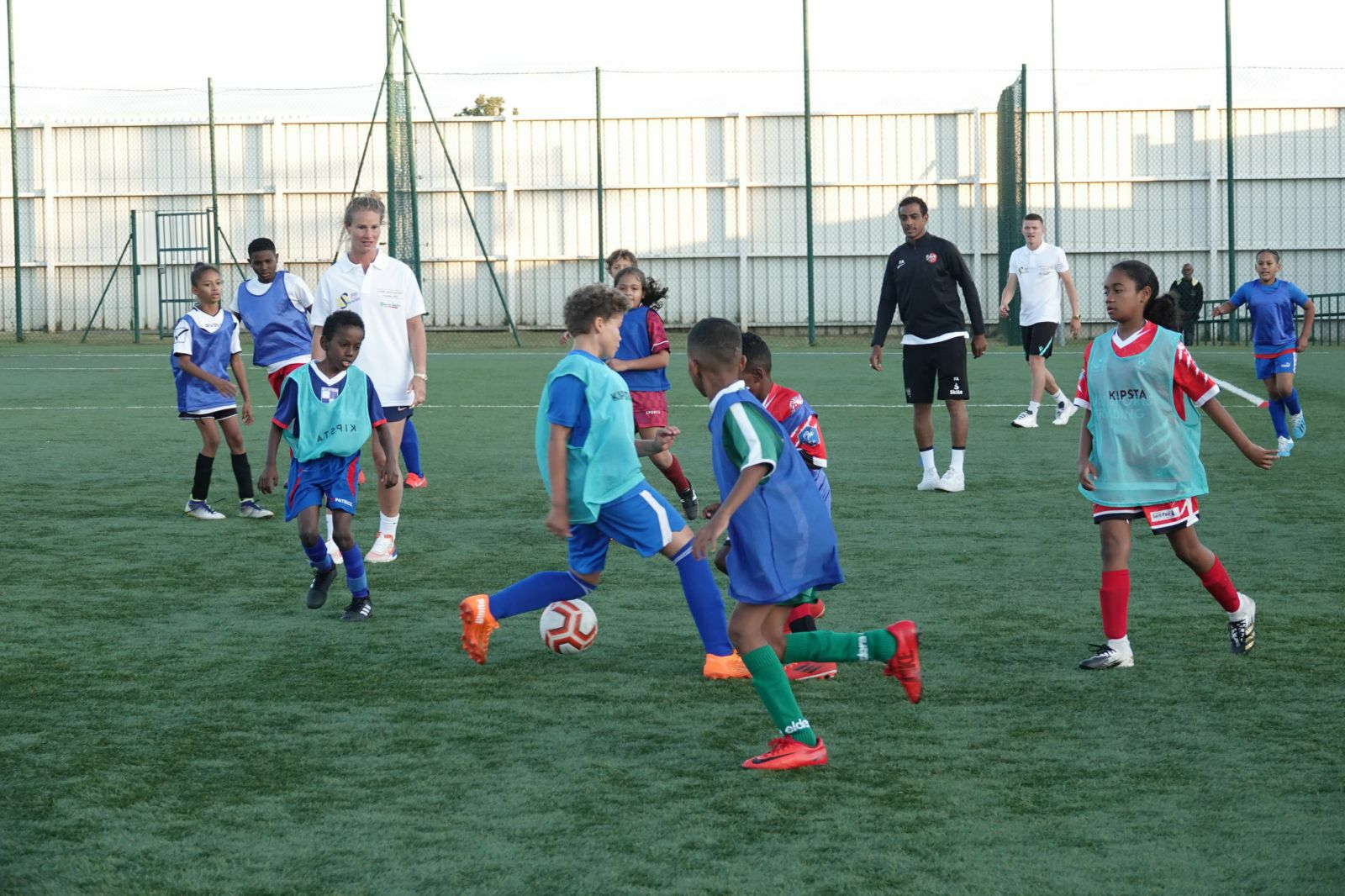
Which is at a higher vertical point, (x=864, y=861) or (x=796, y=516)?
(x=796, y=516)

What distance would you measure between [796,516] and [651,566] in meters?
3.14

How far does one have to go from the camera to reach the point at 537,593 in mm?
5602

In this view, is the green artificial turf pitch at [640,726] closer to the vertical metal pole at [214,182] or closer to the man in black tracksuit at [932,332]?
the man in black tracksuit at [932,332]

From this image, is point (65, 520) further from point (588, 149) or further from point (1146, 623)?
point (588, 149)

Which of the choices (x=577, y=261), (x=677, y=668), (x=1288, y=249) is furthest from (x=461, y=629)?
(x=1288, y=249)

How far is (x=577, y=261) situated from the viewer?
1239 inches

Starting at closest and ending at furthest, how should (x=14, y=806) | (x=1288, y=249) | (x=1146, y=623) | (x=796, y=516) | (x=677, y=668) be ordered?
(x=14, y=806)
(x=796, y=516)
(x=677, y=668)
(x=1146, y=623)
(x=1288, y=249)

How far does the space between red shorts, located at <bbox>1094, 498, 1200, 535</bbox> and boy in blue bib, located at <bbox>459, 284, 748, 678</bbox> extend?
1426 mm

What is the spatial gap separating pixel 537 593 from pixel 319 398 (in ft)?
4.91

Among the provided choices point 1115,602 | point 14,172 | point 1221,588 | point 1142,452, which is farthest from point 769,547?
point 14,172

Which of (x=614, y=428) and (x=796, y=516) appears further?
(x=614, y=428)

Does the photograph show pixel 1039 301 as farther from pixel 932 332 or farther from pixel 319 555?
pixel 319 555

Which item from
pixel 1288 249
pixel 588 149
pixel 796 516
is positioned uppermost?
pixel 588 149

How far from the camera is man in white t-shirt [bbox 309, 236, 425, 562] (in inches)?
304
